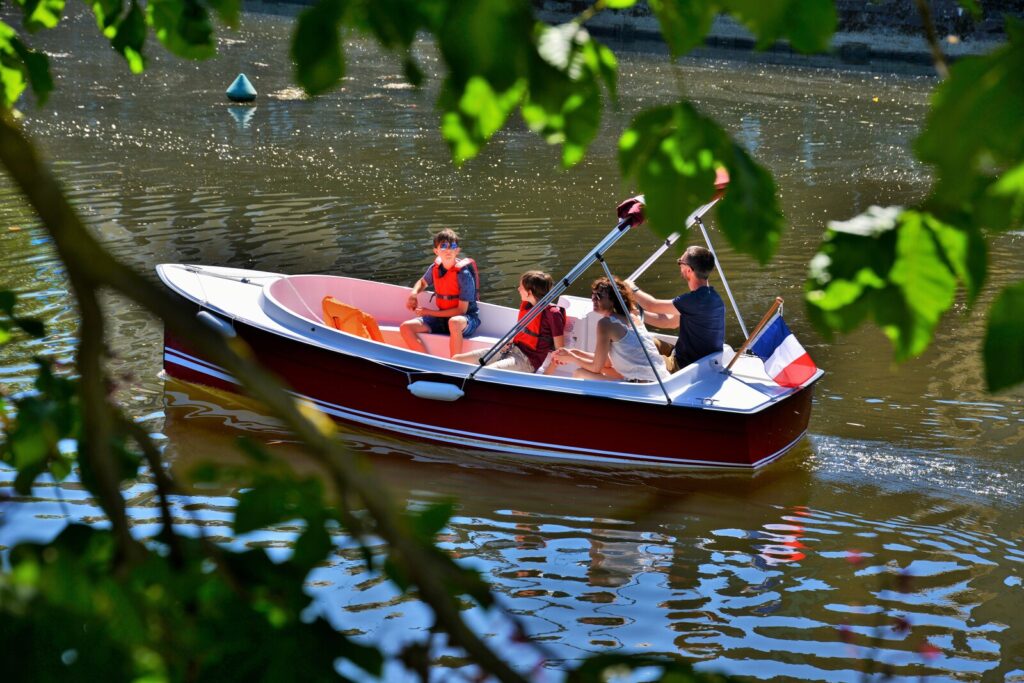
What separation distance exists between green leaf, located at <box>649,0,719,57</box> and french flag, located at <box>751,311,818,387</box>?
623 cm

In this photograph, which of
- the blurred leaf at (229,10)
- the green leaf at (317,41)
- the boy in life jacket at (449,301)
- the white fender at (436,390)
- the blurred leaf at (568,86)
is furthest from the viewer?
the boy in life jacket at (449,301)

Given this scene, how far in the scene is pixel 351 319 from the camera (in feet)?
29.1

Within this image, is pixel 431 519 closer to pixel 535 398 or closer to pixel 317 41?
pixel 317 41

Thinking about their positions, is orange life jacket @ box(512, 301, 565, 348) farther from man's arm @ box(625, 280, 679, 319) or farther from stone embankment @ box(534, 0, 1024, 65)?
stone embankment @ box(534, 0, 1024, 65)

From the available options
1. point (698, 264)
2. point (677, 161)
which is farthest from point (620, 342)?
point (677, 161)

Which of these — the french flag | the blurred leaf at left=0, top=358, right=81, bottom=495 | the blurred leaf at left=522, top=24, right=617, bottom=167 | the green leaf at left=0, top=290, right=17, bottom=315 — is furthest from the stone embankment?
the blurred leaf at left=522, top=24, right=617, bottom=167

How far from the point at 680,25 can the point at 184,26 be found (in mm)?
1382

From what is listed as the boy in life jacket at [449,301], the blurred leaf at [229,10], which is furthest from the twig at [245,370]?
the boy in life jacket at [449,301]

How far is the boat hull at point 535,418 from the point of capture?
7.59m

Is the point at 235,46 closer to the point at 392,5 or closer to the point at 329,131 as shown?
the point at 329,131

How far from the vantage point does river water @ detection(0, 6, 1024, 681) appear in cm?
591

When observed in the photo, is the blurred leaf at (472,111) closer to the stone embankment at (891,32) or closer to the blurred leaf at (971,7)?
the blurred leaf at (971,7)

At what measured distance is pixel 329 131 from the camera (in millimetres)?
20594

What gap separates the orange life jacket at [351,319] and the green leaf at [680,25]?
7456mm
